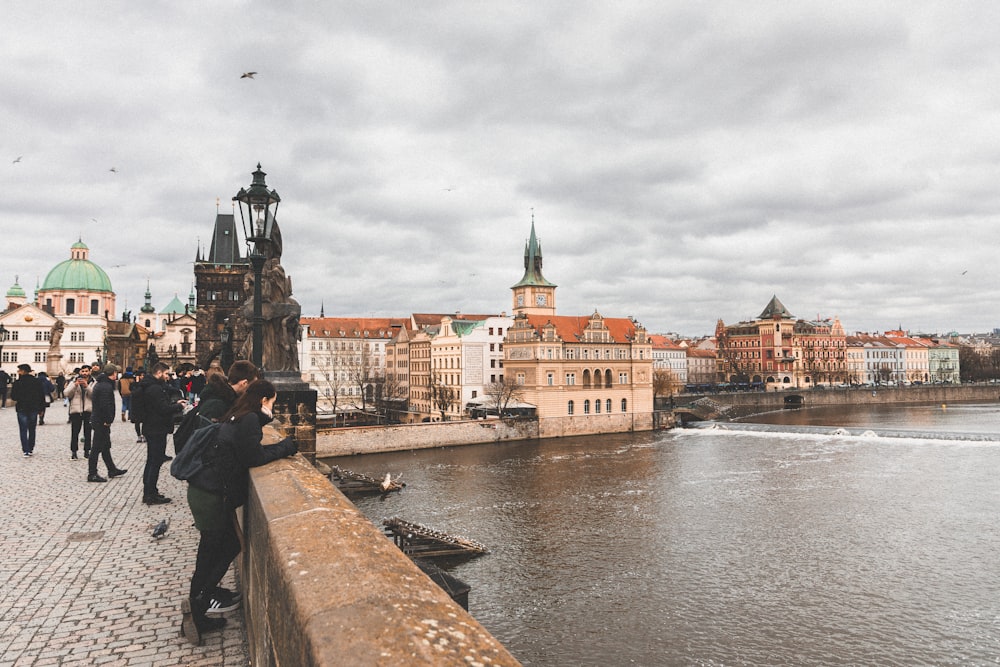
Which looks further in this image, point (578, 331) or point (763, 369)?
point (763, 369)

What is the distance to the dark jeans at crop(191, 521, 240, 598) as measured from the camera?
437 centimetres

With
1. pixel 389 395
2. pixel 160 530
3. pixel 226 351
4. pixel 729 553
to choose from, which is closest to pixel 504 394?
pixel 389 395

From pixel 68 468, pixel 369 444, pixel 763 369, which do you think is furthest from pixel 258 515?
pixel 763 369

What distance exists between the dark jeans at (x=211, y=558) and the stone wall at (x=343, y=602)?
0.87 m

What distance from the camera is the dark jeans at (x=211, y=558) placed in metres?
4.37

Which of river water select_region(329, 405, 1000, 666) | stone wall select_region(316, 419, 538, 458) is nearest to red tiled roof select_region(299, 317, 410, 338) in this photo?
stone wall select_region(316, 419, 538, 458)

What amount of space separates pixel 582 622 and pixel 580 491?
50.0 feet

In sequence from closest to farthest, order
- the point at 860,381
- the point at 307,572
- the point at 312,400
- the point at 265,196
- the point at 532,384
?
the point at 307,572
the point at 265,196
the point at 312,400
the point at 532,384
the point at 860,381

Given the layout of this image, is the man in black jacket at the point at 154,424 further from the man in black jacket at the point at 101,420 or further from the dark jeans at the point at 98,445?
the dark jeans at the point at 98,445

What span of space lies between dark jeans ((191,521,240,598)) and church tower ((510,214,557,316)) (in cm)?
7525

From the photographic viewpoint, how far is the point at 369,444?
1724 inches

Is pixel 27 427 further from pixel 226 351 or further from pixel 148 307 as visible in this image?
pixel 148 307

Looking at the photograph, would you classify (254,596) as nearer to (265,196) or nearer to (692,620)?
(265,196)

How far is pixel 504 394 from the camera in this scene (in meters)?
60.2
